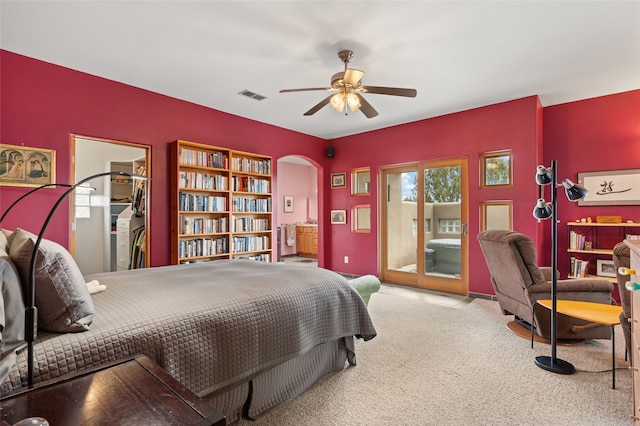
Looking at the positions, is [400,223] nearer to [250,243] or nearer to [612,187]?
[250,243]

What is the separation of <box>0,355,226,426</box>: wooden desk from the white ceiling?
2336mm

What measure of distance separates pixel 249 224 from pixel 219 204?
0.58 m

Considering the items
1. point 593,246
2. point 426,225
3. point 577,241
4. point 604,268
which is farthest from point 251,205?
point 604,268

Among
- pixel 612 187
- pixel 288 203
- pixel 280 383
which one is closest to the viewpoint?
pixel 280 383

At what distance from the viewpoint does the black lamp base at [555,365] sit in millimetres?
2238

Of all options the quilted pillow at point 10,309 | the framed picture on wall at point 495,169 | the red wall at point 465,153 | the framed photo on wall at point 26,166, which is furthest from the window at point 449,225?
the framed photo on wall at point 26,166

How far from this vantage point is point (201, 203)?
4.01 meters

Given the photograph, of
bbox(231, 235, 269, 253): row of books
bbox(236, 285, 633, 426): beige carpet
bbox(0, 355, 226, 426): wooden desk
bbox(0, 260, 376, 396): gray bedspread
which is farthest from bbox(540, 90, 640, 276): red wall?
bbox(0, 355, 226, 426): wooden desk

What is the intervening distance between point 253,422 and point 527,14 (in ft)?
10.8

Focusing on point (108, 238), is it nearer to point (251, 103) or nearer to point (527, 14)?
point (251, 103)

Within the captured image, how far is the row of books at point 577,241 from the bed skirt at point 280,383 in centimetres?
346

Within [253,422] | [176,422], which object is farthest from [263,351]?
[176,422]

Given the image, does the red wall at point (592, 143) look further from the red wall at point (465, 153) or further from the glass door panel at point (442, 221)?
the glass door panel at point (442, 221)

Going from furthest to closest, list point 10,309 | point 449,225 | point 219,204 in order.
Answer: point 449,225, point 219,204, point 10,309
